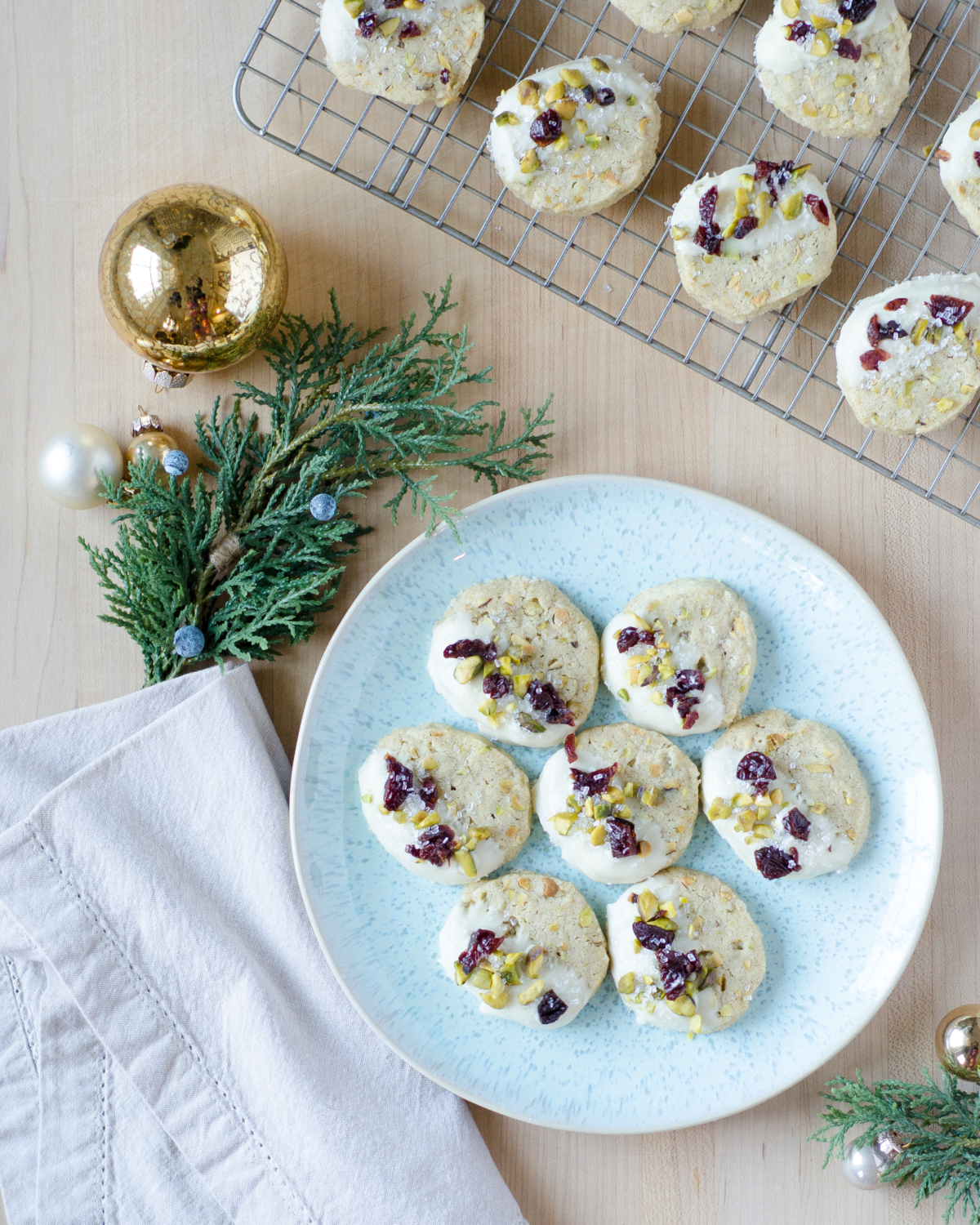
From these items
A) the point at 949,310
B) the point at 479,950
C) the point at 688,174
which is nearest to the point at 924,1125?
the point at 479,950

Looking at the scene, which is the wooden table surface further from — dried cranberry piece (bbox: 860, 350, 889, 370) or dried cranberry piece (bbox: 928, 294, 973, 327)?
dried cranberry piece (bbox: 928, 294, 973, 327)

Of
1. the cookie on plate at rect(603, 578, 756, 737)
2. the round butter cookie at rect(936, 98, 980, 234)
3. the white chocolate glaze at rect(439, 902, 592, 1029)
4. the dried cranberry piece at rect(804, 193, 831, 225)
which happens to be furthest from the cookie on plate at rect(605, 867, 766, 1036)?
the round butter cookie at rect(936, 98, 980, 234)

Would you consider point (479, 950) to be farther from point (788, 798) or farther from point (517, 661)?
point (788, 798)

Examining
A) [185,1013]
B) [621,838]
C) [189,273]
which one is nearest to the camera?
[189,273]

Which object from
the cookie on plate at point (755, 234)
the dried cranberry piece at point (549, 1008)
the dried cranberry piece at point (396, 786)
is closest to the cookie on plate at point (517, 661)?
the dried cranberry piece at point (396, 786)

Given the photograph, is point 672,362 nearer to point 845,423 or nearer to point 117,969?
point 845,423

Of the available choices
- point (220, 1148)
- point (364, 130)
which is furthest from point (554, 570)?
point (220, 1148)
